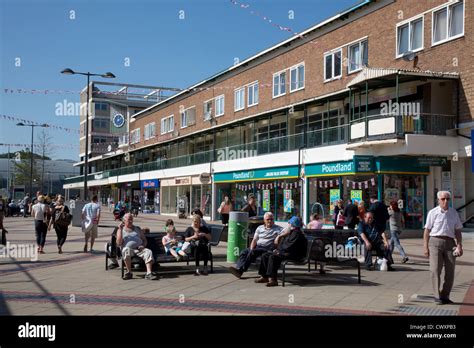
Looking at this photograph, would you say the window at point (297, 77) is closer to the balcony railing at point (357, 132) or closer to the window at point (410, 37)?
the balcony railing at point (357, 132)

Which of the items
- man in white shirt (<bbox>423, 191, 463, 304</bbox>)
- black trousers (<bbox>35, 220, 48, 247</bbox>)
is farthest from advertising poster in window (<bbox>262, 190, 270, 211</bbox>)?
man in white shirt (<bbox>423, 191, 463, 304</bbox>)

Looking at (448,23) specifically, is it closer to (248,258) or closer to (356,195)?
(356,195)

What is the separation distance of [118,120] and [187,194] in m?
30.0

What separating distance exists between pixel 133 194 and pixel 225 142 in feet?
Answer: 76.9

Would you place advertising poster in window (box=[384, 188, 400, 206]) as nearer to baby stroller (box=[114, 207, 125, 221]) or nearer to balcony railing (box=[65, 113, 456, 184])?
balcony railing (box=[65, 113, 456, 184])

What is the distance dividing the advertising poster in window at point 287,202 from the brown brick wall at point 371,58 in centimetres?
549

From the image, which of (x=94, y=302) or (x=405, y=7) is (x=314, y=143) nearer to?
(x=405, y=7)

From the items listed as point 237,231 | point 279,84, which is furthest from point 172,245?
point 279,84

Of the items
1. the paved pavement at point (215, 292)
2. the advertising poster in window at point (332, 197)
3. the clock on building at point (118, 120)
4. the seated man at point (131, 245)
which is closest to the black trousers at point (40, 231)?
the paved pavement at point (215, 292)

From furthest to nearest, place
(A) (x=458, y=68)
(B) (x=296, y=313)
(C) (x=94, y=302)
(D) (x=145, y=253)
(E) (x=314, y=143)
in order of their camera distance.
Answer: (E) (x=314, y=143) → (A) (x=458, y=68) → (D) (x=145, y=253) → (C) (x=94, y=302) → (B) (x=296, y=313)

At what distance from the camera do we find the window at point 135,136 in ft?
202

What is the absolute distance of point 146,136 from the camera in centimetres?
5862
